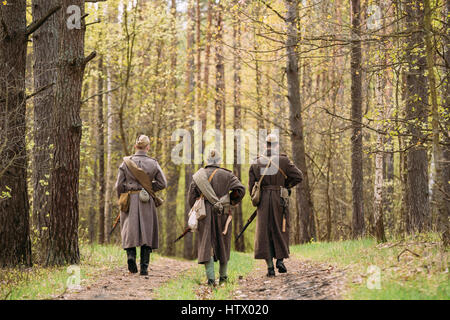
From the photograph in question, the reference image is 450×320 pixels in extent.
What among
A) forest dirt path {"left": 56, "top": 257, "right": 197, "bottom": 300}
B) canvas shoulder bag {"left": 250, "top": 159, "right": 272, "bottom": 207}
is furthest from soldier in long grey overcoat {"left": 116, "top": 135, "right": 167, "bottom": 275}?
canvas shoulder bag {"left": 250, "top": 159, "right": 272, "bottom": 207}

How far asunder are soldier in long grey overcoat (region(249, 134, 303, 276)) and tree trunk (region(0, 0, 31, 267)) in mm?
4240

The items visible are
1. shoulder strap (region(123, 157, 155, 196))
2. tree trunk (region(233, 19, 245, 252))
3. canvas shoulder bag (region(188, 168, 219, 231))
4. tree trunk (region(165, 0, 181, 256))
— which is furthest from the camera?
tree trunk (region(233, 19, 245, 252))

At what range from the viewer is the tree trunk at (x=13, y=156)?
895 cm

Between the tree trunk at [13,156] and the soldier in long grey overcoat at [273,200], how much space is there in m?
4.24

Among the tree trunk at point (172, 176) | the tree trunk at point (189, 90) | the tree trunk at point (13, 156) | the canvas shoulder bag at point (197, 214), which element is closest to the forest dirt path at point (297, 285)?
the canvas shoulder bag at point (197, 214)

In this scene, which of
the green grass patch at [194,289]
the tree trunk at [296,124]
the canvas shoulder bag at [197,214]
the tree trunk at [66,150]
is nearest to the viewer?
the green grass patch at [194,289]

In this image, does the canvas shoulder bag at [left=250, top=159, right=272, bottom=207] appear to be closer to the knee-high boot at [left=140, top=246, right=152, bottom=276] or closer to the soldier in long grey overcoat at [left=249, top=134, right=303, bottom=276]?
the soldier in long grey overcoat at [left=249, top=134, right=303, bottom=276]

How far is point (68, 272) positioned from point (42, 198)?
2.73 meters

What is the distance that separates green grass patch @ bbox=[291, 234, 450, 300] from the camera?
18.1 ft

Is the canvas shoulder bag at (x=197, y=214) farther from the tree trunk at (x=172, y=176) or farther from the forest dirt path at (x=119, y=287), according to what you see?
the tree trunk at (x=172, y=176)

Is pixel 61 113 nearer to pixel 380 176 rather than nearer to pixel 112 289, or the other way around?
pixel 112 289

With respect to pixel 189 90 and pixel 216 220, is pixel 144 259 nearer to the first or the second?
pixel 216 220
